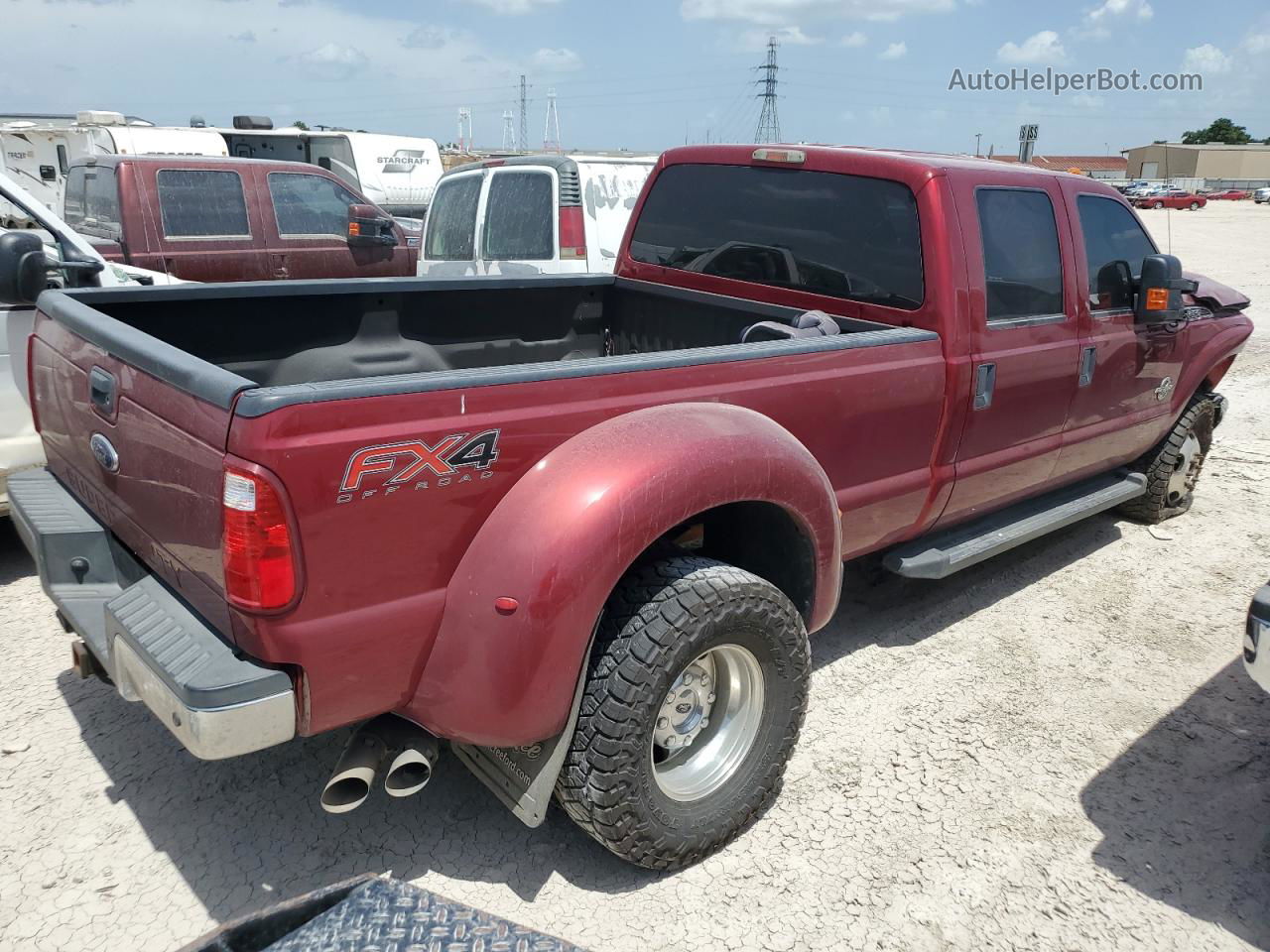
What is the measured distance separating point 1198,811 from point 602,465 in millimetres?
2290

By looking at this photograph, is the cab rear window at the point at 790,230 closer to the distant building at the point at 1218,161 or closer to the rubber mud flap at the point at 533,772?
the rubber mud flap at the point at 533,772

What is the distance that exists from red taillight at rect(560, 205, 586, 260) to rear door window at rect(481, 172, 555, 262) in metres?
0.07

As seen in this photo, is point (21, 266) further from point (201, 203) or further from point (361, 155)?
point (361, 155)

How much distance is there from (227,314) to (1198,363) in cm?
465

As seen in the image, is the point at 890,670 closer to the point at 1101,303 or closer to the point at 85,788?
the point at 1101,303

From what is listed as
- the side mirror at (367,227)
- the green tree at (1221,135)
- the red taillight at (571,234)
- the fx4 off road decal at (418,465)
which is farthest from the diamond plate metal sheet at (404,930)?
the green tree at (1221,135)

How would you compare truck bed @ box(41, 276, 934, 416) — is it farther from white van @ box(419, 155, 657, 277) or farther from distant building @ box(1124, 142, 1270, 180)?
distant building @ box(1124, 142, 1270, 180)

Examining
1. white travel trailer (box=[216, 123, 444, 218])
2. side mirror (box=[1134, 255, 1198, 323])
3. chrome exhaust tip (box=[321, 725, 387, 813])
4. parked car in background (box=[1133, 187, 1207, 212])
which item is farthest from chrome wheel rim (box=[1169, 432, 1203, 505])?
parked car in background (box=[1133, 187, 1207, 212])

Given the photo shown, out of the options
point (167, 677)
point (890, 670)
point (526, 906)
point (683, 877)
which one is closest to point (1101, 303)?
point (890, 670)

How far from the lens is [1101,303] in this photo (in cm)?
421

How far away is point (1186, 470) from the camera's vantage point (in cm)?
552

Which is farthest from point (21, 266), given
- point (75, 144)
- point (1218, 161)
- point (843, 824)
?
point (1218, 161)

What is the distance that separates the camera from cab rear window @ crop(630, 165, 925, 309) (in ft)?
11.6

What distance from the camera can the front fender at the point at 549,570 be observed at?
220 centimetres
